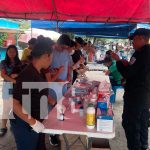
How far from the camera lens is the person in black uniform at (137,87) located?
2.99 meters

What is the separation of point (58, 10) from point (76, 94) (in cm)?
221

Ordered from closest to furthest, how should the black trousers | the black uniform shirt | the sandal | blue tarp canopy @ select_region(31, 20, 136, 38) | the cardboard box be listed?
the cardboard box < the black uniform shirt < the black trousers < the sandal < blue tarp canopy @ select_region(31, 20, 136, 38)

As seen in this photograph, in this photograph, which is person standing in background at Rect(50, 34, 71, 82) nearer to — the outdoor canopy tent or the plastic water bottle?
the outdoor canopy tent

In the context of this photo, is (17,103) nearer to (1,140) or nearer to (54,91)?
(54,91)

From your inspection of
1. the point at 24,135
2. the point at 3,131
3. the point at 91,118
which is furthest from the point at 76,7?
the point at 24,135

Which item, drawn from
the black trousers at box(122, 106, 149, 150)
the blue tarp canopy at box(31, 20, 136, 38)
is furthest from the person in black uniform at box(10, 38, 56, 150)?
the blue tarp canopy at box(31, 20, 136, 38)

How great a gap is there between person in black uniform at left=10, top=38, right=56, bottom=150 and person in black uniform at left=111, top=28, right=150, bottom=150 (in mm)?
1252

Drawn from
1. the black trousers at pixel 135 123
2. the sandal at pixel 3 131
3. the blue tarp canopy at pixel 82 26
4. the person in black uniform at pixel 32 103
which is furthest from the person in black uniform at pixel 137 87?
the blue tarp canopy at pixel 82 26

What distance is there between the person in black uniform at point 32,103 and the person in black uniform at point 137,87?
49.3 inches

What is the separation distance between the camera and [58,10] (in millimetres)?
4941

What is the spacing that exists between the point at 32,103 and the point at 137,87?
1492 millimetres

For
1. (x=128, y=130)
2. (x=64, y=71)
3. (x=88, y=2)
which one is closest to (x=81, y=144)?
(x=128, y=130)

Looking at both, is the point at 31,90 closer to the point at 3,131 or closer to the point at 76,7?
the point at 3,131

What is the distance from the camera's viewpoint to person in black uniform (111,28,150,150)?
299 cm
